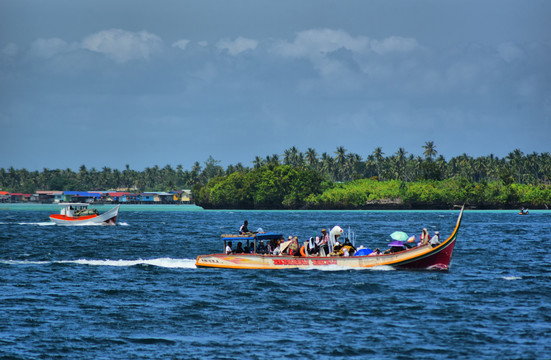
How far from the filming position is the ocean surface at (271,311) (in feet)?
82.0

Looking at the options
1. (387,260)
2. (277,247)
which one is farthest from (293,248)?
(387,260)

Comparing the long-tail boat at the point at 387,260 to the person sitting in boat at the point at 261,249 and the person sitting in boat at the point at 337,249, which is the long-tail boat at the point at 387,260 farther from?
the person sitting in boat at the point at 261,249

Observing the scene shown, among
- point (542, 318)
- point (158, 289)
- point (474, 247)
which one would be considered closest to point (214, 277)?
point (158, 289)

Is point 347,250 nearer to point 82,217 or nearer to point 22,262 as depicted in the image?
point 22,262

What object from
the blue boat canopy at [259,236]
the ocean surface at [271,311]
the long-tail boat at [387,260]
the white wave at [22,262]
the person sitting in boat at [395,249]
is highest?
the blue boat canopy at [259,236]

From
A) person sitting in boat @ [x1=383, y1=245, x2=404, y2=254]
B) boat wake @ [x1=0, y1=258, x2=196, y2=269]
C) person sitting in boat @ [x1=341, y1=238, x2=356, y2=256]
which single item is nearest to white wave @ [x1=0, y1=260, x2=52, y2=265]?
boat wake @ [x1=0, y1=258, x2=196, y2=269]

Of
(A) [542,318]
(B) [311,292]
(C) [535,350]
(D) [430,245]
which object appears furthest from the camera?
(D) [430,245]

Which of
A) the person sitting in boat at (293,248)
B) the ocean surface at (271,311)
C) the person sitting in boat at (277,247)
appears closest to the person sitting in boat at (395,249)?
the ocean surface at (271,311)

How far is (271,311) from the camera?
31.8 meters

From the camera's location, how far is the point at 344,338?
26.4 meters

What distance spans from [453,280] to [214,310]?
1474 cm

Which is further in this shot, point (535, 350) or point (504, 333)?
point (504, 333)

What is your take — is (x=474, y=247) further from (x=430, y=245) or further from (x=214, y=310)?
(x=214, y=310)

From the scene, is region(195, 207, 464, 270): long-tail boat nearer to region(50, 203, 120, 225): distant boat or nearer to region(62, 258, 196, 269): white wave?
region(62, 258, 196, 269): white wave
